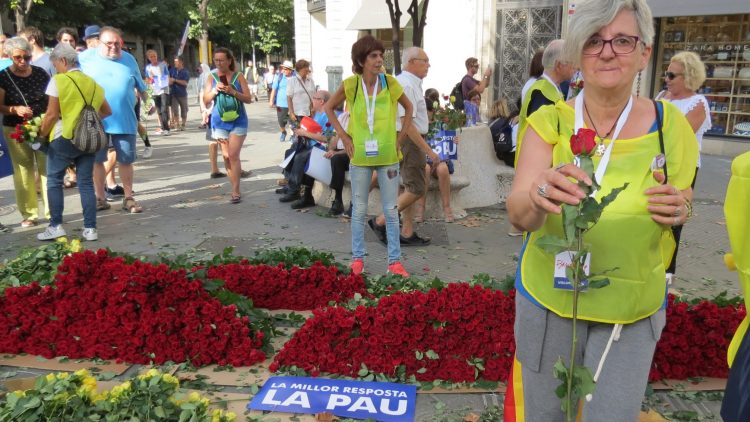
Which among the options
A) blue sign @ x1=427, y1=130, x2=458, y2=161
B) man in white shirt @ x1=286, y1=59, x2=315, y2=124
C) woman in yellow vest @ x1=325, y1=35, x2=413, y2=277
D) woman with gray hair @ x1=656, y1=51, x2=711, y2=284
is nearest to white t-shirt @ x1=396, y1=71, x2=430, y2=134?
woman in yellow vest @ x1=325, y1=35, x2=413, y2=277

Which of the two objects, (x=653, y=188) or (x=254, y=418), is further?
(x=254, y=418)

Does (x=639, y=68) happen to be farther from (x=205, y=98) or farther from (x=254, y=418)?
(x=205, y=98)

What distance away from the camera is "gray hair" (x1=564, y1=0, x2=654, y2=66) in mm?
1842

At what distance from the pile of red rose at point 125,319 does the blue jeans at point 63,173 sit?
2580 mm

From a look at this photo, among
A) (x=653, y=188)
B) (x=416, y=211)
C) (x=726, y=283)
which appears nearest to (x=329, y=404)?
(x=653, y=188)

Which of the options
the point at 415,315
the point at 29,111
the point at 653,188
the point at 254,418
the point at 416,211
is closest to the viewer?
the point at 653,188

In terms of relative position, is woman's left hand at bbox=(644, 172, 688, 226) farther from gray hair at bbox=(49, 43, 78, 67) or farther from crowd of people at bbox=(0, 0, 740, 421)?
gray hair at bbox=(49, 43, 78, 67)

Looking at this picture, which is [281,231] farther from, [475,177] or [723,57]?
[723,57]

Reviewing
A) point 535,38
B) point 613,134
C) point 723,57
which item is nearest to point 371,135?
point 613,134

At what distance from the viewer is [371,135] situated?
5.18m

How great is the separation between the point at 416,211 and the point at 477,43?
32.8 ft

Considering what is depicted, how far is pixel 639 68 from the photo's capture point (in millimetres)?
1920

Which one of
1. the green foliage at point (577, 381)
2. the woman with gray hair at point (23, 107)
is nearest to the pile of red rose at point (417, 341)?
the green foliage at point (577, 381)

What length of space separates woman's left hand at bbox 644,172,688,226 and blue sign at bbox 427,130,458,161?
221 inches
